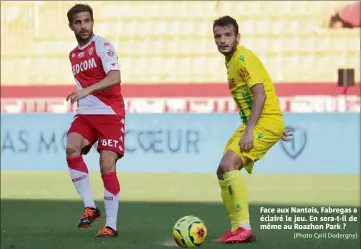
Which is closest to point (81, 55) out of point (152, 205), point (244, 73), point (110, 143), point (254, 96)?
point (110, 143)

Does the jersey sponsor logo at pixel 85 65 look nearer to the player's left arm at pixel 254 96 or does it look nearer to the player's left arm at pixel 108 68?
the player's left arm at pixel 108 68

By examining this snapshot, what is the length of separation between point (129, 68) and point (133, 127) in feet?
20.9

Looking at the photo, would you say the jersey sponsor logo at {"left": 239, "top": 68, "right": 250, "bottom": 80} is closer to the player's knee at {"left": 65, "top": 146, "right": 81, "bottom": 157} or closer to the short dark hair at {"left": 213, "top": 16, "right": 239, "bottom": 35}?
the short dark hair at {"left": 213, "top": 16, "right": 239, "bottom": 35}

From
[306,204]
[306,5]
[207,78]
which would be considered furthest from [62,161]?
[306,5]

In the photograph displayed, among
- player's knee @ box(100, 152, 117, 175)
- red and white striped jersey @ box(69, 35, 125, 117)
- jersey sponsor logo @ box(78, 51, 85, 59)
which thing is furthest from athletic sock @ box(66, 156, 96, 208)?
jersey sponsor logo @ box(78, 51, 85, 59)

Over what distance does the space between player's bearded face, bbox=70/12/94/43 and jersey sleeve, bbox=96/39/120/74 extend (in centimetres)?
13

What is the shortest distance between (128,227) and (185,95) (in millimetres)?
13935

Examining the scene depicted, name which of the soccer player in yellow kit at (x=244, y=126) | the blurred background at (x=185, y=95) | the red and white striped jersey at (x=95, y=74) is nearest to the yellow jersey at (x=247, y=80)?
the soccer player in yellow kit at (x=244, y=126)

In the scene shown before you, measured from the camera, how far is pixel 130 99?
20.8m

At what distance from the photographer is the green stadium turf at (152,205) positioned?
6.52 m

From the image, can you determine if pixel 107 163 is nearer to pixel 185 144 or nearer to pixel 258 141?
pixel 258 141

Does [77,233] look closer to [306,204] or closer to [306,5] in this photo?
[306,204]

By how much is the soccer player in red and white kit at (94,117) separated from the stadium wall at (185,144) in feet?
30.6

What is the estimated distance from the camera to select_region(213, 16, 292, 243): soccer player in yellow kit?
6.35 metres
